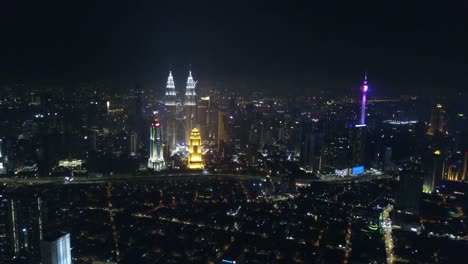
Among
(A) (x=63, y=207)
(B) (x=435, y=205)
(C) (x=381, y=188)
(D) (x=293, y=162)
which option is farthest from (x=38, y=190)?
(B) (x=435, y=205)

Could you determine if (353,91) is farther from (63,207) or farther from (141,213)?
(63,207)

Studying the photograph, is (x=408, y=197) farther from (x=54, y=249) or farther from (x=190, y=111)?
(x=190, y=111)

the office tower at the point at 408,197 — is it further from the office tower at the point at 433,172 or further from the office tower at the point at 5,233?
the office tower at the point at 5,233

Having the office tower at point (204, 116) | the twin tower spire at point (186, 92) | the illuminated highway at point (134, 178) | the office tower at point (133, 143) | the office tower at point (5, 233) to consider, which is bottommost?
the illuminated highway at point (134, 178)

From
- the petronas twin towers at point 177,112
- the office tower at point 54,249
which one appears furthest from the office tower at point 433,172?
the office tower at point 54,249

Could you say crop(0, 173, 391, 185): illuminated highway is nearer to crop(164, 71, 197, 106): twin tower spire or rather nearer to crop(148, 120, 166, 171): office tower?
crop(148, 120, 166, 171): office tower

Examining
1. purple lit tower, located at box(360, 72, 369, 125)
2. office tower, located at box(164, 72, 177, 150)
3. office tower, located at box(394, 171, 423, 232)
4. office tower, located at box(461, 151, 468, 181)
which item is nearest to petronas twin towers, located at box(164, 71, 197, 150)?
office tower, located at box(164, 72, 177, 150)
